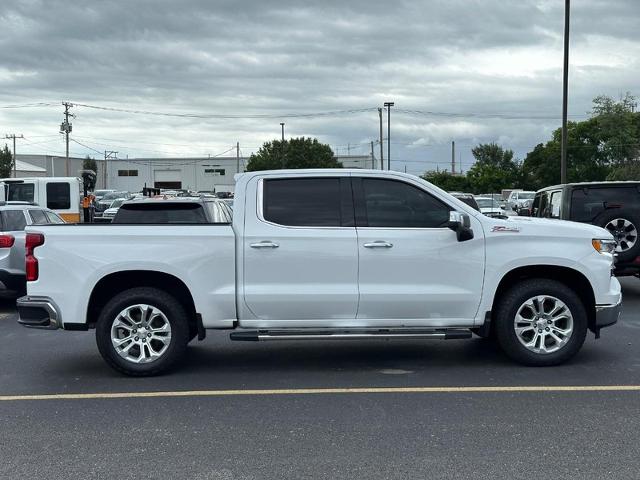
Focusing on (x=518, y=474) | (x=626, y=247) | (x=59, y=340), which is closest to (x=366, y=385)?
(x=518, y=474)

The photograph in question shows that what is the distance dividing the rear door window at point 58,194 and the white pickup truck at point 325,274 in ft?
60.0

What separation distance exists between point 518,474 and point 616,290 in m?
3.36

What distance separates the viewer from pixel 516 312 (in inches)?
274

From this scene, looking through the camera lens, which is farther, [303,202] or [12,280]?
[12,280]

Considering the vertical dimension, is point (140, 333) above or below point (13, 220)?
below

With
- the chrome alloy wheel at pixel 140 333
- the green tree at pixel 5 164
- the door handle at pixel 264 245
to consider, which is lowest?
the chrome alloy wheel at pixel 140 333

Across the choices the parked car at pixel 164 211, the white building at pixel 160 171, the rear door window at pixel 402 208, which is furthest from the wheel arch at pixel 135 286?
the white building at pixel 160 171

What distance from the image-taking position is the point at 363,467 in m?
4.55

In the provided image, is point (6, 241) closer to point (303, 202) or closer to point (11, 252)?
point (11, 252)

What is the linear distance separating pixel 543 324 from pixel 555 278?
502 mm

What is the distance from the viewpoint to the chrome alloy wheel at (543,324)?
22.9 feet

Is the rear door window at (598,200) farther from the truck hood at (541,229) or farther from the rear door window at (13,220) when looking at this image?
the rear door window at (13,220)

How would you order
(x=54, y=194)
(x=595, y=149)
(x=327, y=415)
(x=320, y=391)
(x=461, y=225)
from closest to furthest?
(x=327, y=415) < (x=320, y=391) < (x=461, y=225) < (x=54, y=194) < (x=595, y=149)

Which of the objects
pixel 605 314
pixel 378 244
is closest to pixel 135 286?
pixel 378 244
